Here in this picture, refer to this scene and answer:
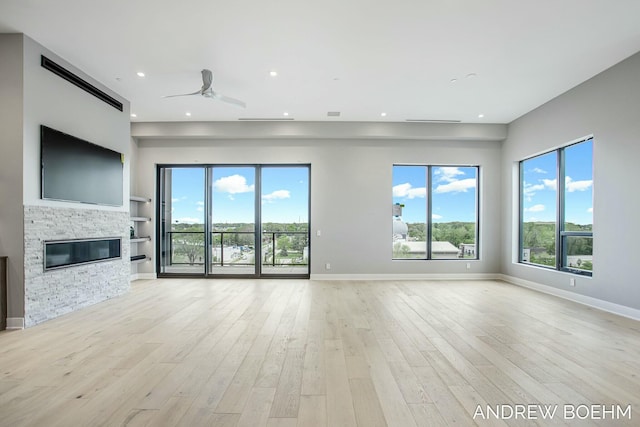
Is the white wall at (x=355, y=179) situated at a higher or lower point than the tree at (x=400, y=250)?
higher

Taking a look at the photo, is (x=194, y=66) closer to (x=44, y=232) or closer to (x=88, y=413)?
(x=44, y=232)

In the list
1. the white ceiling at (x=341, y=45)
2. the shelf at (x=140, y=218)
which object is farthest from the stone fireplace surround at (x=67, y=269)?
the white ceiling at (x=341, y=45)

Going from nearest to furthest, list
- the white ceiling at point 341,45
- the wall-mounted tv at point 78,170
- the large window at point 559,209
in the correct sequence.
Result: the white ceiling at point 341,45 → the wall-mounted tv at point 78,170 → the large window at point 559,209

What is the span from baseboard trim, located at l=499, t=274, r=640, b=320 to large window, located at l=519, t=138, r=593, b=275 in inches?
15.6

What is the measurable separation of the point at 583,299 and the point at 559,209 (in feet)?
5.05

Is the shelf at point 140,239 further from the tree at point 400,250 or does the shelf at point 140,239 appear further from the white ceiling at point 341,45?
the tree at point 400,250

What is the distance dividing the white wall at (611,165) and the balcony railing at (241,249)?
4842mm

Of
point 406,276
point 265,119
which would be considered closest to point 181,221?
point 265,119

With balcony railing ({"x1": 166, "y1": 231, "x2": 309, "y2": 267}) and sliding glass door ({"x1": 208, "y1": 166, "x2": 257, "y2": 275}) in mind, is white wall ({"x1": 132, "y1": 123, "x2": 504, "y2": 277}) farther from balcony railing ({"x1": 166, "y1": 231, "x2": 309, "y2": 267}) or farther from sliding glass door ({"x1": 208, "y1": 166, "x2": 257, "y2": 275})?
sliding glass door ({"x1": 208, "y1": 166, "x2": 257, "y2": 275})

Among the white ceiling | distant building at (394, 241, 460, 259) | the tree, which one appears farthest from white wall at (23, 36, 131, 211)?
distant building at (394, 241, 460, 259)

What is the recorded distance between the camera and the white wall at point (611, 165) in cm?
383

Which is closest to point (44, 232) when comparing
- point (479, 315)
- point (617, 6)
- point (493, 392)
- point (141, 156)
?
point (141, 156)

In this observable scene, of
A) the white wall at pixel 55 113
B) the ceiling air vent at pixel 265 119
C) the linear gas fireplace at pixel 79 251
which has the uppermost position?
the ceiling air vent at pixel 265 119

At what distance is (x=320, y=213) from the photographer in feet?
21.4
